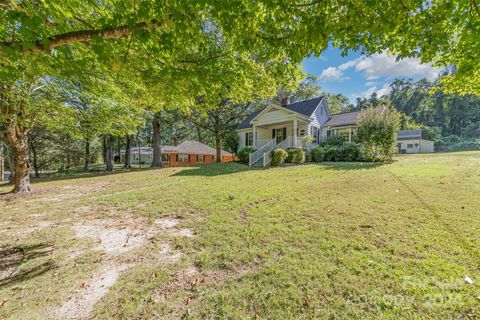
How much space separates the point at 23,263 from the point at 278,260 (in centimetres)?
435

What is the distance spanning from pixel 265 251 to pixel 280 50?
361cm

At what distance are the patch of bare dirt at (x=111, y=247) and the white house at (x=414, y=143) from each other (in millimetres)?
42421

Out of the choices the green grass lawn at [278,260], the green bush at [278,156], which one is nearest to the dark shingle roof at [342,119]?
the green bush at [278,156]

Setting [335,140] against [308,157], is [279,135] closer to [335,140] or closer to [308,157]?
[335,140]


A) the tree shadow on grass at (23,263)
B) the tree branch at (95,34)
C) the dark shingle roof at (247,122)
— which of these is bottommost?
the tree shadow on grass at (23,263)

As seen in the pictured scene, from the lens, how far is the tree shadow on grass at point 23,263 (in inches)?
121

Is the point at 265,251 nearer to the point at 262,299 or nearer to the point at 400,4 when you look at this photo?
the point at 262,299

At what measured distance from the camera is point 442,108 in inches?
1980

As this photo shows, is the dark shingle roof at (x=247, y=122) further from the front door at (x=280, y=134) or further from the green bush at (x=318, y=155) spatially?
the green bush at (x=318, y=155)

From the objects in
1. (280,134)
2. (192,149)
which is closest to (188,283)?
(280,134)

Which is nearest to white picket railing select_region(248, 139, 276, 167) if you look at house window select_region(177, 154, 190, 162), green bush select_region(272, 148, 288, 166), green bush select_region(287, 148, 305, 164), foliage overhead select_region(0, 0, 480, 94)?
Result: green bush select_region(272, 148, 288, 166)

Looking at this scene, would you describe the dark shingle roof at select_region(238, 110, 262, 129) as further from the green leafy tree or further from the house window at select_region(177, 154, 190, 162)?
the house window at select_region(177, 154, 190, 162)

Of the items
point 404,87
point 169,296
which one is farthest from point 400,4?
point 404,87

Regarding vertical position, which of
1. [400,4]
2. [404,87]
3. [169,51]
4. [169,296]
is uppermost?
[404,87]
